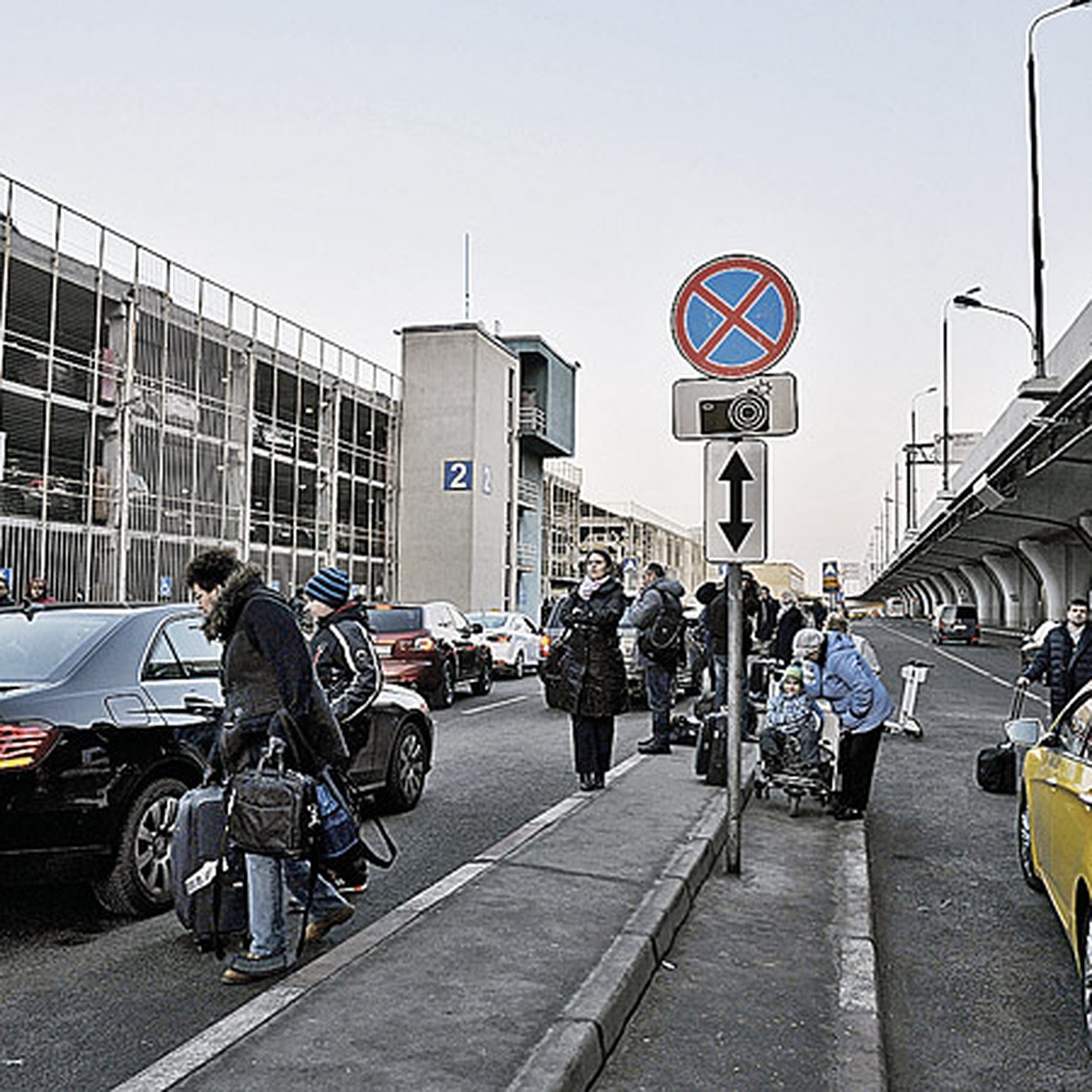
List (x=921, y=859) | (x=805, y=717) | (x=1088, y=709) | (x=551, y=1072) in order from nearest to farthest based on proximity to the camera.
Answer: (x=551, y=1072) → (x=1088, y=709) → (x=921, y=859) → (x=805, y=717)

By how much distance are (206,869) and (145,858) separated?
110cm

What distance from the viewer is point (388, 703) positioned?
29.0 feet

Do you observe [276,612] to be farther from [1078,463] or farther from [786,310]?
[1078,463]

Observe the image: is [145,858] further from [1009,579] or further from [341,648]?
[1009,579]

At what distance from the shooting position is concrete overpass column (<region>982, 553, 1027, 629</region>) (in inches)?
2596

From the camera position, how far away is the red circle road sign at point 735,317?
22.2ft

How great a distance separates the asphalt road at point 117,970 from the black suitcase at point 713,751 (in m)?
1.25

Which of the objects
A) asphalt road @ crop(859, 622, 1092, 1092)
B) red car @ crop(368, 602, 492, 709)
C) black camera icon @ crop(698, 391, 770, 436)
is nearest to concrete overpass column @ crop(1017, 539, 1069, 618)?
red car @ crop(368, 602, 492, 709)

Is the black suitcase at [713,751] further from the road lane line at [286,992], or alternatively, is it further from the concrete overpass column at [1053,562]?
the concrete overpass column at [1053,562]

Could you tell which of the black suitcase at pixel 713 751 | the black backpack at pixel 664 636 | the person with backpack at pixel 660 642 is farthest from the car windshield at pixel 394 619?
the black suitcase at pixel 713 751

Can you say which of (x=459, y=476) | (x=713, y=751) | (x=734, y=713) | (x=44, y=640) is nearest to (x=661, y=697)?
(x=713, y=751)

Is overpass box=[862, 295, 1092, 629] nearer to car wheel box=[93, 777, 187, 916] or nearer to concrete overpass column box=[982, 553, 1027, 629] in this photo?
concrete overpass column box=[982, 553, 1027, 629]

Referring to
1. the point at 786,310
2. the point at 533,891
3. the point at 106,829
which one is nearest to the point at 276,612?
the point at 106,829

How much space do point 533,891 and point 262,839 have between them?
1.66m
